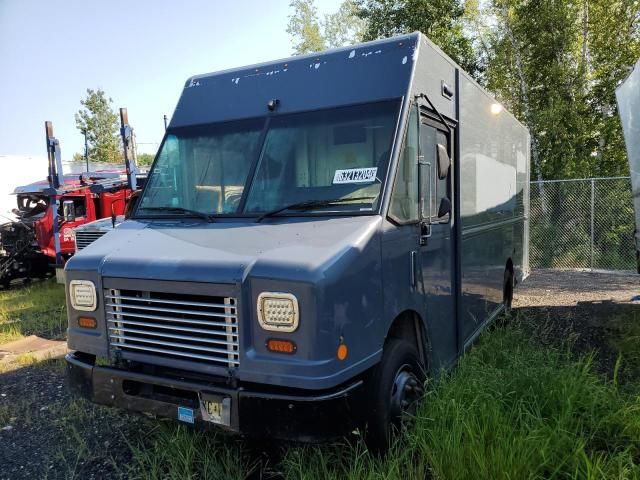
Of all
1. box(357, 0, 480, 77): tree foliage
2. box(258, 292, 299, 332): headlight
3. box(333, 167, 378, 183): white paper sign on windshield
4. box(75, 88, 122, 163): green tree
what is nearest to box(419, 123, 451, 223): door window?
box(333, 167, 378, 183): white paper sign on windshield

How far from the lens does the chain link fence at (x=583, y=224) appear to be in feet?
39.2

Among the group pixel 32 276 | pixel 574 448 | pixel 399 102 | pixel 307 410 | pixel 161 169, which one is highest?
pixel 399 102

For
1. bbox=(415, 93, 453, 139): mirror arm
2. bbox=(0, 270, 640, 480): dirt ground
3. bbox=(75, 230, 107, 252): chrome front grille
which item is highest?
bbox=(415, 93, 453, 139): mirror arm

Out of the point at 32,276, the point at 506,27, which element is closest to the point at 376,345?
the point at 32,276

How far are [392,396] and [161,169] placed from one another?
2.57 metres

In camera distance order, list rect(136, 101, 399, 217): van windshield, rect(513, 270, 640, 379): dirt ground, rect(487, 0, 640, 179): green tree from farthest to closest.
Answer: rect(487, 0, 640, 179): green tree, rect(513, 270, 640, 379): dirt ground, rect(136, 101, 399, 217): van windshield

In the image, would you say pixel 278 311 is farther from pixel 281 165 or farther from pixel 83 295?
pixel 83 295

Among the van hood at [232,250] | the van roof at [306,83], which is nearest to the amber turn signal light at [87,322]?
the van hood at [232,250]

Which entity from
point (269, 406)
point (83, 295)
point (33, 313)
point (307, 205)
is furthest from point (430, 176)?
point (33, 313)

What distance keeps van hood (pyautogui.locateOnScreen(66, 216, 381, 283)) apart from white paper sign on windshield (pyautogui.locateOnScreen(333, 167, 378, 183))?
34 centimetres

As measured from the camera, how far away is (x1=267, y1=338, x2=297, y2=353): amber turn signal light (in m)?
2.65

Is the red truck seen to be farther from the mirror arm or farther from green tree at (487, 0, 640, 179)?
green tree at (487, 0, 640, 179)

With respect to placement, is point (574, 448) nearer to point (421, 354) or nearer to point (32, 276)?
point (421, 354)

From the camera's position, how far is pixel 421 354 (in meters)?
3.79
